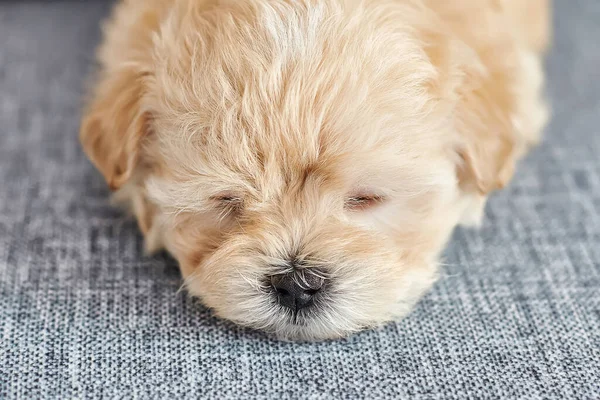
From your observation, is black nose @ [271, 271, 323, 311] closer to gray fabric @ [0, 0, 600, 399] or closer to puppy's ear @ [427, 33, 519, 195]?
gray fabric @ [0, 0, 600, 399]

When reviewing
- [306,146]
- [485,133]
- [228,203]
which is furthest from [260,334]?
[485,133]

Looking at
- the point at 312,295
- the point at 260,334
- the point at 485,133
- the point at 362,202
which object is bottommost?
the point at 260,334

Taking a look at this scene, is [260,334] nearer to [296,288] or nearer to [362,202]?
[296,288]

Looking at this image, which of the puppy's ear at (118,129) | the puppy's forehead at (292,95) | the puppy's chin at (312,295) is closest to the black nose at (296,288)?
the puppy's chin at (312,295)

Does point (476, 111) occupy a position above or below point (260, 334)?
above

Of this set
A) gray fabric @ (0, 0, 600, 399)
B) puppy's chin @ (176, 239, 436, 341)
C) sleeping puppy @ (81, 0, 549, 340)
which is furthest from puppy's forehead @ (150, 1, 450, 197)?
gray fabric @ (0, 0, 600, 399)

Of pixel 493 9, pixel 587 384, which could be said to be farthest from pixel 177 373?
pixel 493 9
